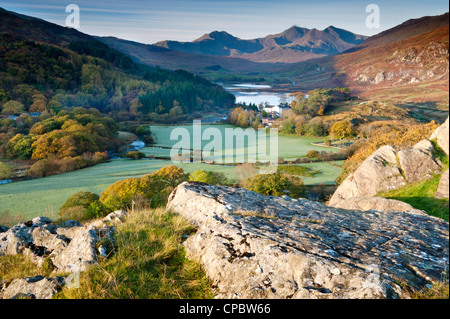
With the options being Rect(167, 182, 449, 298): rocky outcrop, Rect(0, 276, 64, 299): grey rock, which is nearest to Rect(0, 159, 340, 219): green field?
Rect(0, 276, 64, 299): grey rock

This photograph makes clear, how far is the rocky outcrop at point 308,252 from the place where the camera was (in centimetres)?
286

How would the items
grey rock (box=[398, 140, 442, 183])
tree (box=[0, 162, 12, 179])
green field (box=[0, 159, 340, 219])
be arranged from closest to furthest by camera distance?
1. grey rock (box=[398, 140, 442, 183])
2. green field (box=[0, 159, 340, 219])
3. tree (box=[0, 162, 12, 179])

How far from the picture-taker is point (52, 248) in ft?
16.1

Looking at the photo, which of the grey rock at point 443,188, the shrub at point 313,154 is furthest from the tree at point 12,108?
the grey rock at point 443,188

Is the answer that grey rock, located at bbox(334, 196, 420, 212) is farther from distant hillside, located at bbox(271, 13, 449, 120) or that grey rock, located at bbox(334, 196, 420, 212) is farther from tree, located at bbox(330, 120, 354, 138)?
tree, located at bbox(330, 120, 354, 138)

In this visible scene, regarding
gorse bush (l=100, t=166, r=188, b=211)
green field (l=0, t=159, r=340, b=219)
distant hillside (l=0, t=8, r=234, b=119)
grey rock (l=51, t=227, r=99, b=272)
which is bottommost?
green field (l=0, t=159, r=340, b=219)

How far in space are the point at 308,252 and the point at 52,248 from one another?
4806 mm

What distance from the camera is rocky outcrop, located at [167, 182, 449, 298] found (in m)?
2.86

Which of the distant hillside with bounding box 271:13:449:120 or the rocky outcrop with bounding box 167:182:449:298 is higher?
the distant hillside with bounding box 271:13:449:120

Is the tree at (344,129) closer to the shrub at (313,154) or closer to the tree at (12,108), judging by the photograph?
the shrub at (313,154)

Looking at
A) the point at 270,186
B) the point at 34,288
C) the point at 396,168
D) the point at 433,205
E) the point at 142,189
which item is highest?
the point at 396,168

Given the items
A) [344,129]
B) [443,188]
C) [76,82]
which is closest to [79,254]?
[443,188]

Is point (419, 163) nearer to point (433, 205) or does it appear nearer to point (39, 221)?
point (433, 205)
